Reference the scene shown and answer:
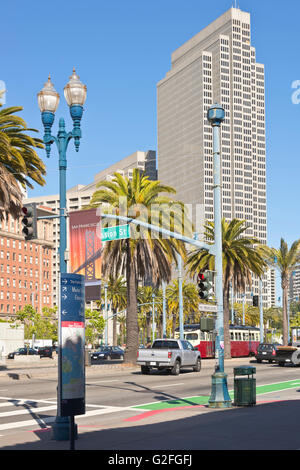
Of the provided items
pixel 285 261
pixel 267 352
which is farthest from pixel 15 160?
pixel 285 261

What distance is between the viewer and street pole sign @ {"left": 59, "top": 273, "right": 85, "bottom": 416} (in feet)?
35.7

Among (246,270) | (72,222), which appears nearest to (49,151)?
(72,222)

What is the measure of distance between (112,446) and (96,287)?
36.2 feet

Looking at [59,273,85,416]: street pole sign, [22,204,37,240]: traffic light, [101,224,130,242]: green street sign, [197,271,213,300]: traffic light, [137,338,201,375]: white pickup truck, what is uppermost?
[101,224,130,242]: green street sign

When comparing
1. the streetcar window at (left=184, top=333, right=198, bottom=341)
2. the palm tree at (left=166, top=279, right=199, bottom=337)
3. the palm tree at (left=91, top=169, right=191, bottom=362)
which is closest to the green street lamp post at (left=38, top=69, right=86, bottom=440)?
the palm tree at (left=91, top=169, right=191, bottom=362)

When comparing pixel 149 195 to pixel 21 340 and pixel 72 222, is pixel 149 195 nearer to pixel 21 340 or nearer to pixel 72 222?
pixel 72 222

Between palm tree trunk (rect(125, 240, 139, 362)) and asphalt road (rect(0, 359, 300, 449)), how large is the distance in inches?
359

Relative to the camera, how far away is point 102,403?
20609mm

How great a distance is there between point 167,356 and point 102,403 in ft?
41.5

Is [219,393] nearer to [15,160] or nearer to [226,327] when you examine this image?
[15,160]

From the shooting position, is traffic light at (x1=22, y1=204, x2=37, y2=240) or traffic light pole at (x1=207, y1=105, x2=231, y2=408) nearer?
traffic light at (x1=22, y1=204, x2=37, y2=240)

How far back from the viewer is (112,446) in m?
11.6

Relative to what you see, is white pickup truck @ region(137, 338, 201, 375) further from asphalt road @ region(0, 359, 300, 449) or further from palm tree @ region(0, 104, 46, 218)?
palm tree @ region(0, 104, 46, 218)

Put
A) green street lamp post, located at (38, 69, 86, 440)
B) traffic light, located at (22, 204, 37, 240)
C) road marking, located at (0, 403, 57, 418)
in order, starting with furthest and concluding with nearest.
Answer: road marking, located at (0, 403, 57, 418) → traffic light, located at (22, 204, 37, 240) → green street lamp post, located at (38, 69, 86, 440)
